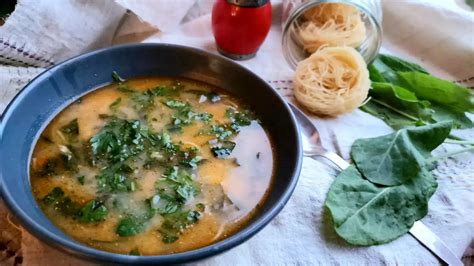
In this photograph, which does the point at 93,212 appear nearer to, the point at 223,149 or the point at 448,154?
the point at 223,149

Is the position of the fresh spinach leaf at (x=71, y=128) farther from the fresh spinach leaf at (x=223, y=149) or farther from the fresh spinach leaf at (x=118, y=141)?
the fresh spinach leaf at (x=223, y=149)

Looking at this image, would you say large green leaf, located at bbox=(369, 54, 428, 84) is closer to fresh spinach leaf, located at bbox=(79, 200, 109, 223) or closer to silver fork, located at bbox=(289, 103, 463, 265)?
silver fork, located at bbox=(289, 103, 463, 265)

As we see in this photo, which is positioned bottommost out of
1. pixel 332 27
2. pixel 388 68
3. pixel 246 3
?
pixel 388 68

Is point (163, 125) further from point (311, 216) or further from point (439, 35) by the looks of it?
point (439, 35)

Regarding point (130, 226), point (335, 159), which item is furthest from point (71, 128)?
point (335, 159)

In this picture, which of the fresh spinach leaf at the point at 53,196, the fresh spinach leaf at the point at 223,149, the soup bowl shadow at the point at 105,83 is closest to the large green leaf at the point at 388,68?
the soup bowl shadow at the point at 105,83

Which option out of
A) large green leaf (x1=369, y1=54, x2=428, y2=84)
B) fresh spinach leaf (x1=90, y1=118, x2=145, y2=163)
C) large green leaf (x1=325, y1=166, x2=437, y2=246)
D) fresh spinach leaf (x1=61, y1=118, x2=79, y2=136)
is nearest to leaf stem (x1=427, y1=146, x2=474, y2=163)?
large green leaf (x1=325, y1=166, x2=437, y2=246)

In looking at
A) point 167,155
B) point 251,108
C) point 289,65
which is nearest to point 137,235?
point 167,155
